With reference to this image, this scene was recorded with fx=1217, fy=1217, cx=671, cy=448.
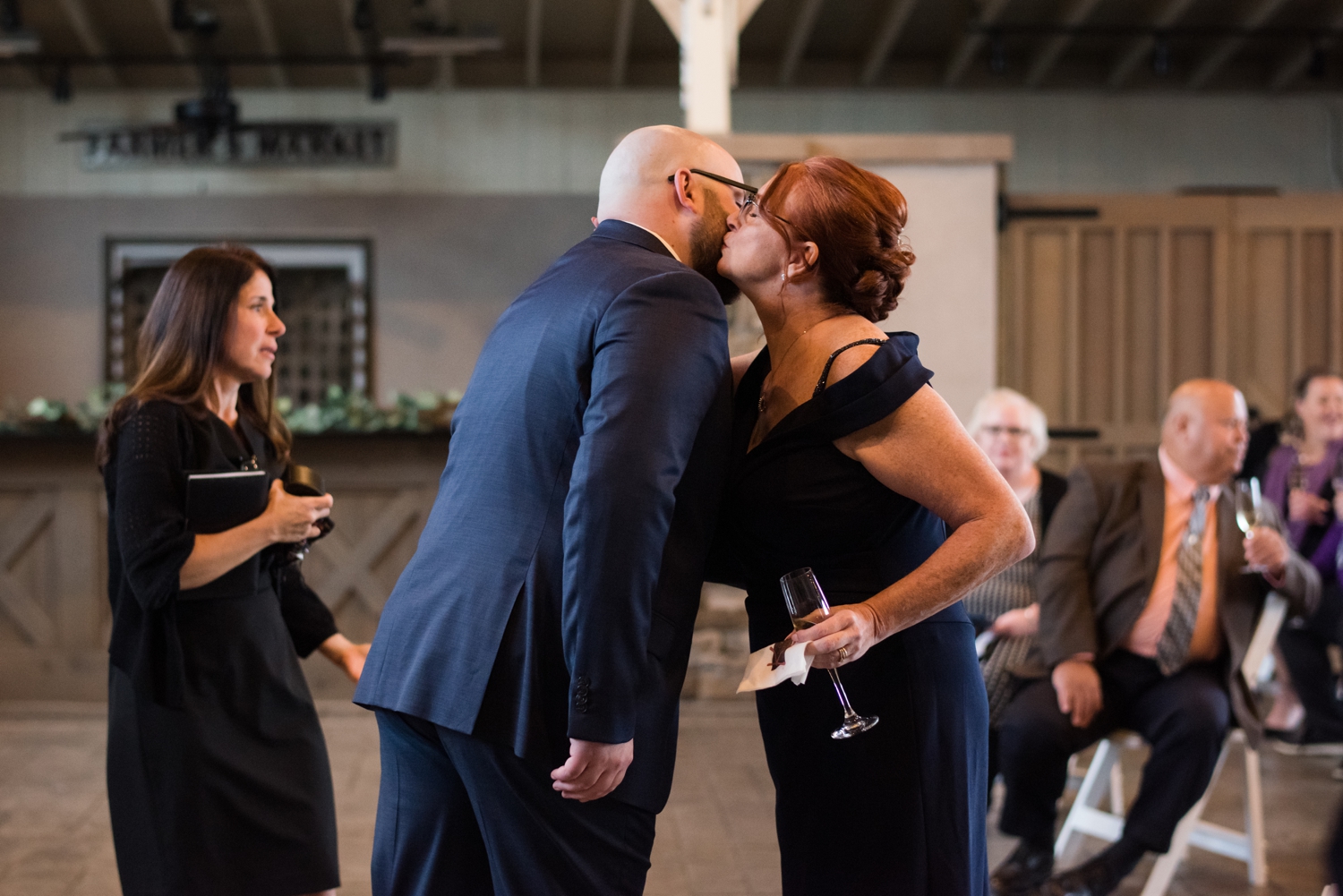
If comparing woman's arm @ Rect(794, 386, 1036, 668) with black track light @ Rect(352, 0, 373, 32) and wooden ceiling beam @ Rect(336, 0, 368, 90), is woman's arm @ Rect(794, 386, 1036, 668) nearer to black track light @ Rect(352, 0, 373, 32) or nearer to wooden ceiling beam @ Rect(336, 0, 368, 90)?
black track light @ Rect(352, 0, 373, 32)

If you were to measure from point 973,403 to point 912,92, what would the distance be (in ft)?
16.9

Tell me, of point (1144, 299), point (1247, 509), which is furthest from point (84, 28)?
point (1247, 509)

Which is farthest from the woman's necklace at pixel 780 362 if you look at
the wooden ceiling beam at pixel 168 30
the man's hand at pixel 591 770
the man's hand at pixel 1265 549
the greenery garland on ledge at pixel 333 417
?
the wooden ceiling beam at pixel 168 30

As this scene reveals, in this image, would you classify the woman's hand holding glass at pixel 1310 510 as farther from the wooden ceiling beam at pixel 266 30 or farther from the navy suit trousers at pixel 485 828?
the wooden ceiling beam at pixel 266 30

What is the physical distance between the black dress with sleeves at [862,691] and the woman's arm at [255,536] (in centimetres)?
95

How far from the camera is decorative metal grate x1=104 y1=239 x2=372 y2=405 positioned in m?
9.60

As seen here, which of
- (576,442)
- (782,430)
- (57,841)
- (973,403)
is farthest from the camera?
(973,403)

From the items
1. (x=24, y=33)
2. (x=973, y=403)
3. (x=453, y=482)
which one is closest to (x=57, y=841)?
(x=453, y=482)

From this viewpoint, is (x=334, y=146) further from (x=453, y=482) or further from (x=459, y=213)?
(x=453, y=482)

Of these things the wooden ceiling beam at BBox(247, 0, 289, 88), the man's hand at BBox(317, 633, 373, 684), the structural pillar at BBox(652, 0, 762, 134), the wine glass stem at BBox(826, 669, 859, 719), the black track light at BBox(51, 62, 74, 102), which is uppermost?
the wooden ceiling beam at BBox(247, 0, 289, 88)

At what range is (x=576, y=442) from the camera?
160 cm

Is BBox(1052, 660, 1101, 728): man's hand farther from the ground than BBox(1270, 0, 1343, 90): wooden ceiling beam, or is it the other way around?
BBox(1270, 0, 1343, 90): wooden ceiling beam

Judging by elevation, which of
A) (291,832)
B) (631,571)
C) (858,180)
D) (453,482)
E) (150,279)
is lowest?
(291,832)

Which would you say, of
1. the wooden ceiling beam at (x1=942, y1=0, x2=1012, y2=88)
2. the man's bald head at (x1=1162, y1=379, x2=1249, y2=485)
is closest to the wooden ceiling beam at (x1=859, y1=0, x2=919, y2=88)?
the wooden ceiling beam at (x1=942, y1=0, x2=1012, y2=88)
